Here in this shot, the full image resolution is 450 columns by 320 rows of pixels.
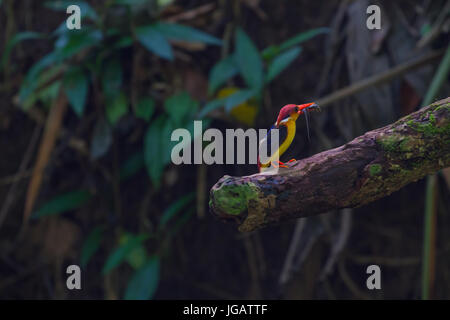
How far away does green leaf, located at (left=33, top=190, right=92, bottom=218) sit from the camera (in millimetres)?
1645

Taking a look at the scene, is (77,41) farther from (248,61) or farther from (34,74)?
(248,61)

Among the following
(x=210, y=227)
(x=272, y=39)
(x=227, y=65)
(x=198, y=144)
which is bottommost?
(x=210, y=227)

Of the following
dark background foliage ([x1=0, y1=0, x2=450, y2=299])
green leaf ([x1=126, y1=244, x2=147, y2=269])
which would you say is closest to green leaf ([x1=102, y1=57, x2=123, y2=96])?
dark background foliage ([x1=0, y1=0, x2=450, y2=299])

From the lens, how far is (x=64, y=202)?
5.43 ft

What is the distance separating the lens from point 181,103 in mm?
1519

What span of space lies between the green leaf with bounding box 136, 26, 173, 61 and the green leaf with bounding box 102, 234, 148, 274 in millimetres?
558

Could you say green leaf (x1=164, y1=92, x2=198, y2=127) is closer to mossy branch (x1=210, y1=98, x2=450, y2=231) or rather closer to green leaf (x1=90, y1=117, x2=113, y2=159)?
green leaf (x1=90, y1=117, x2=113, y2=159)

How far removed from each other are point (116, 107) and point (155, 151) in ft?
0.75

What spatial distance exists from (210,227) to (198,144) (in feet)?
1.33

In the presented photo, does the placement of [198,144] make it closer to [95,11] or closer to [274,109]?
[274,109]

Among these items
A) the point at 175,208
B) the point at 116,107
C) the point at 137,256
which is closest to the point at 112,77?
the point at 116,107

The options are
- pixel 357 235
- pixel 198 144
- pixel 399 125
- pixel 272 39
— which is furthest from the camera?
pixel 272 39

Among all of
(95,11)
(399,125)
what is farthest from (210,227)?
(399,125)

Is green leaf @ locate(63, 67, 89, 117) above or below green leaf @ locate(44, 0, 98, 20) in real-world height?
below
